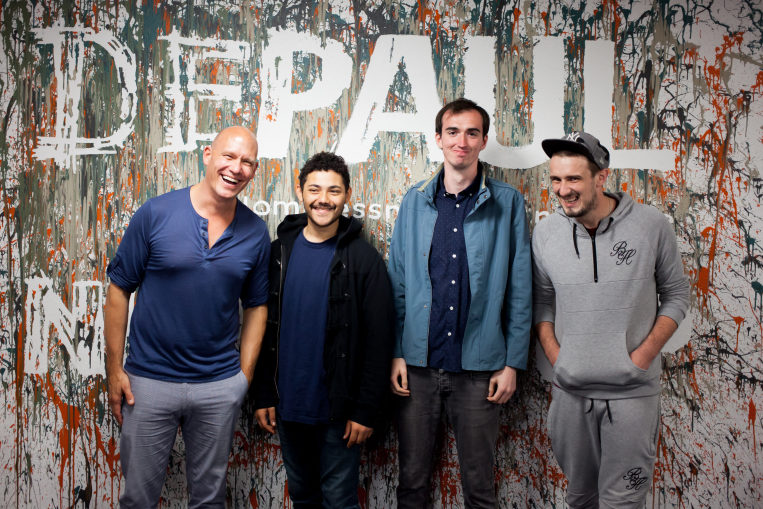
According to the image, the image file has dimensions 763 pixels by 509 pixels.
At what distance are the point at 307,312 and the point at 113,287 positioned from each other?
721 mm

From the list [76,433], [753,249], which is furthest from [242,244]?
[753,249]

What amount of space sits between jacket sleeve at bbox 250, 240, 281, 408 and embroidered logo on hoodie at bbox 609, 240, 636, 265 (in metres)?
1.26

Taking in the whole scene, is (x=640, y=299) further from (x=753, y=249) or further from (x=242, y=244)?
(x=242, y=244)

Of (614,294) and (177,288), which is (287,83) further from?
(614,294)

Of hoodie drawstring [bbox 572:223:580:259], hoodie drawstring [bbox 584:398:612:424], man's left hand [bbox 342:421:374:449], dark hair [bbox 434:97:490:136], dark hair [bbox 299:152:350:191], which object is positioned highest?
dark hair [bbox 434:97:490:136]

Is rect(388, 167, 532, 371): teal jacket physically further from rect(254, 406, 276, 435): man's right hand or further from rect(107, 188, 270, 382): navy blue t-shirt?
rect(107, 188, 270, 382): navy blue t-shirt

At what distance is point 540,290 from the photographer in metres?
1.97

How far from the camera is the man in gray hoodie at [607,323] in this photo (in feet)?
5.63

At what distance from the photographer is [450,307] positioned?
1915 mm

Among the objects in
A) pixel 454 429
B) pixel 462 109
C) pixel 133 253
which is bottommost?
pixel 454 429

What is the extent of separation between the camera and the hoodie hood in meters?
1.94

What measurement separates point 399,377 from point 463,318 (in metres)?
0.35

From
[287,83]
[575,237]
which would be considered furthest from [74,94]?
[575,237]

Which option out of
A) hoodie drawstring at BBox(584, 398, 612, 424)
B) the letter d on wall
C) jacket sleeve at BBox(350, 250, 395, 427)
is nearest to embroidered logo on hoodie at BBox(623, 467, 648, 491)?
hoodie drawstring at BBox(584, 398, 612, 424)
